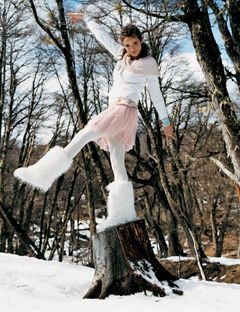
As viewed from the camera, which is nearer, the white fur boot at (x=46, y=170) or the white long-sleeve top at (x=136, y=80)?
the white fur boot at (x=46, y=170)

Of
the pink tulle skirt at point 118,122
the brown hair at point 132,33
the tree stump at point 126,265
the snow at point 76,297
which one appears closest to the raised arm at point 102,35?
the brown hair at point 132,33

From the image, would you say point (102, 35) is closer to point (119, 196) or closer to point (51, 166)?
point (51, 166)

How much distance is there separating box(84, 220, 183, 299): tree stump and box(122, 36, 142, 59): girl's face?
4.84ft

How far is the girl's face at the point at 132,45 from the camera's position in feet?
11.3

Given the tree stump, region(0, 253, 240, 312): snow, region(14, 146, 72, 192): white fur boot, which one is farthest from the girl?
region(0, 253, 240, 312): snow

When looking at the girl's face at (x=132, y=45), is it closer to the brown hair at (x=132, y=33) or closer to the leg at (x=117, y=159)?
the brown hair at (x=132, y=33)

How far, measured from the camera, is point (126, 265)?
3.06 metres

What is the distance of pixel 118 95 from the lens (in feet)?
11.4

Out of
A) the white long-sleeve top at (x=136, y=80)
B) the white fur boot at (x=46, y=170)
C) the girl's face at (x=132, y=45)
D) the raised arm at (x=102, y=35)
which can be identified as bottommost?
the white fur boot at (x=46, y=170)

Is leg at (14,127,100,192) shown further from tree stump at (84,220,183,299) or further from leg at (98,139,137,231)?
tree stump at (84,220,183,299)

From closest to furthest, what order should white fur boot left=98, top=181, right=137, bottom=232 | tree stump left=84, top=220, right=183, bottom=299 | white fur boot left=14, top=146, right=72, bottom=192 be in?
tree stump left=84, top=220, right=183, bottom=299 → white fur boot left=14, top=146, right=72, bottom=192 → white fur boot left=98, top=181, right=137, bottom=232

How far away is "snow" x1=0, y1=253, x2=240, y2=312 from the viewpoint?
8.44 ft

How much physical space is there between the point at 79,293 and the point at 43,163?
3.60ft

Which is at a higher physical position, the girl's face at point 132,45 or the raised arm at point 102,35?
the raised arm at point 102,35
